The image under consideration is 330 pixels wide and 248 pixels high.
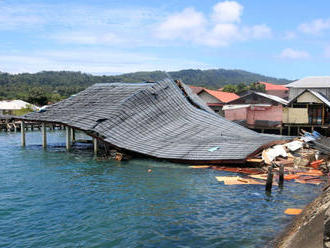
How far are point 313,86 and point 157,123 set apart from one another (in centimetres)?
3594

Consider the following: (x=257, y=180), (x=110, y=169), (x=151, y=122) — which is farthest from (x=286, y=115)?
(x=110, y=169)

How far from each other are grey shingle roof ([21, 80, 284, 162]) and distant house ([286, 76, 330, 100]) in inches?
1125

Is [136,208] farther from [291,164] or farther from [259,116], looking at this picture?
[259,116]

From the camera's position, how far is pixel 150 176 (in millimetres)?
22859

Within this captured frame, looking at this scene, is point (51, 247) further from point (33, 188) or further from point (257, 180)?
point (257, 180)

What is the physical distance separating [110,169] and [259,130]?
84.2 feet

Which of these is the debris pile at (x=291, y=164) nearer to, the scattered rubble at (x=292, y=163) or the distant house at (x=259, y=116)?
the scattered rubble at (x=292, y=163)

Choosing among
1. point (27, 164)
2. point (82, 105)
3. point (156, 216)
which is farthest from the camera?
point (82, 105)

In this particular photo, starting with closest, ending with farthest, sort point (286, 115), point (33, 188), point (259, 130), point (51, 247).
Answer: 1. point (51, 247)
2. point (33, 188)
3. point (286, 115)
4. point (259, 130)

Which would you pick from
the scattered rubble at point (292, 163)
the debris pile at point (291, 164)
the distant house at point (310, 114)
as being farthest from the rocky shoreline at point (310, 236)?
the distant house at point (310, 114)

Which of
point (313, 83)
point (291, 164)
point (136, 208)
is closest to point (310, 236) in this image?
point (136, 208)

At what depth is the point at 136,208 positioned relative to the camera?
16.5 meters

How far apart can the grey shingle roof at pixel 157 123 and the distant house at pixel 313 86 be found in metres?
28.6

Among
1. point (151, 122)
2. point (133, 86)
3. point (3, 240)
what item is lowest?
point (3, 240)
